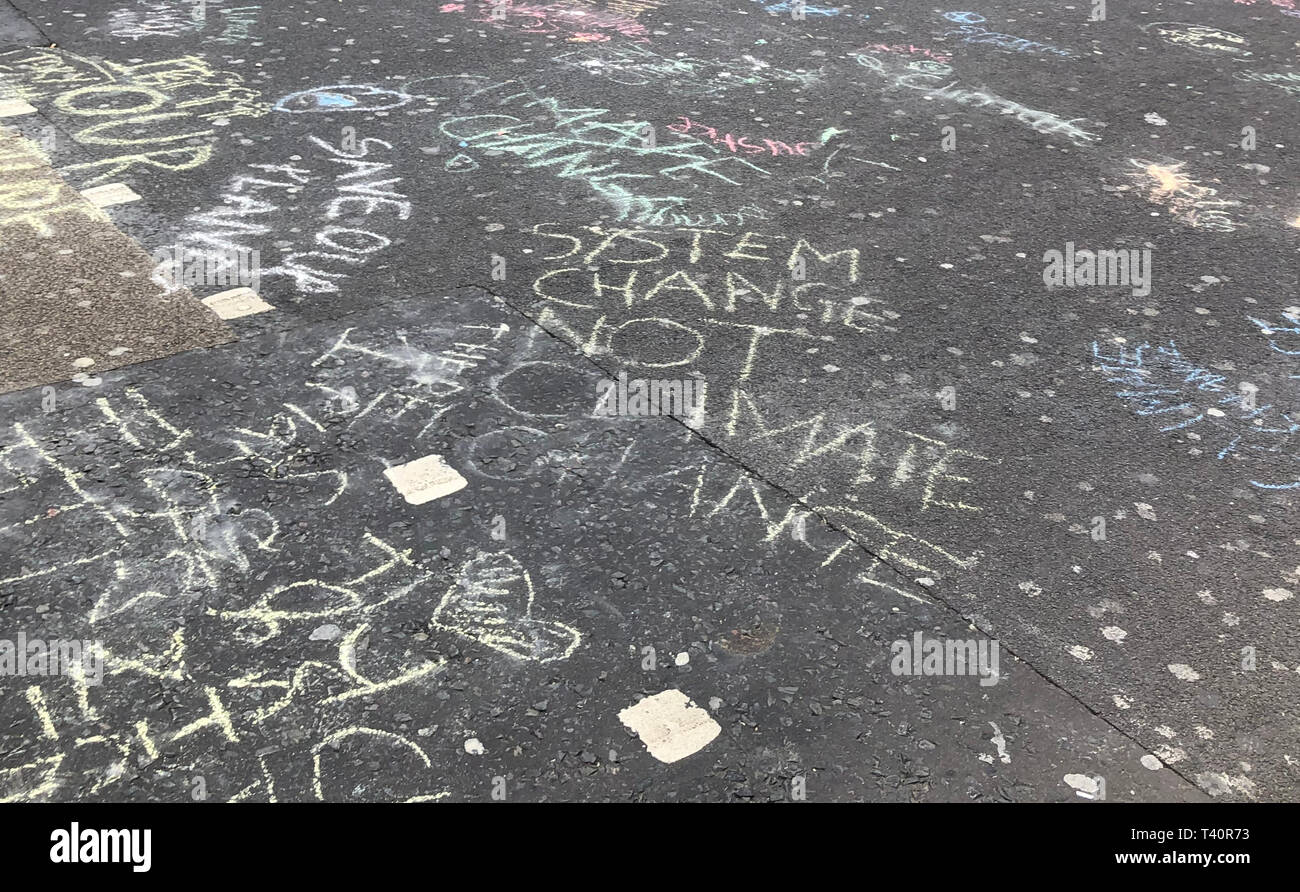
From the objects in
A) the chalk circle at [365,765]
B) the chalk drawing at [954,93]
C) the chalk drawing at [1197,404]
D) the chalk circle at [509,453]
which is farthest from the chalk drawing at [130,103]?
the chalk drawing at [1197,404]

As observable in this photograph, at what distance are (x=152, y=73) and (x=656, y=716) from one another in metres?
6.00

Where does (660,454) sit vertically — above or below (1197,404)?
below

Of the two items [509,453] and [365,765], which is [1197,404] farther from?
[365,765]

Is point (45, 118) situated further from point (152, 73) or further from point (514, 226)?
point (514, 226)


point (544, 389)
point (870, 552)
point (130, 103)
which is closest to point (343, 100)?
point (130, 103)

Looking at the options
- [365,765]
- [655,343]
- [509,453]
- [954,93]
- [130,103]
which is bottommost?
[365,765]

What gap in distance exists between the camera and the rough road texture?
3.02 metres

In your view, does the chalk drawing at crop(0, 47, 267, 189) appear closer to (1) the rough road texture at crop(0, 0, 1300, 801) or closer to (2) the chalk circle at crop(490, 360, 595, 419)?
(1) the rough road texture at crop(0, 0, 1300, 801)

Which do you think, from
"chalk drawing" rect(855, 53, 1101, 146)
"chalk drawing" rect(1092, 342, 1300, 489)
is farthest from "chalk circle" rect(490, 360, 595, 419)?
"chalk drawing" rect(855, 53, 1101, 146)

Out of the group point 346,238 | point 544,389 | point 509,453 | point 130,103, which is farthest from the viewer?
point 130,103

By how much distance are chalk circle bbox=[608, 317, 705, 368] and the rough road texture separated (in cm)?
A: 2

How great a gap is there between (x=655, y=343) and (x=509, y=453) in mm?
971

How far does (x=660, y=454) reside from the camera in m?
4.06
